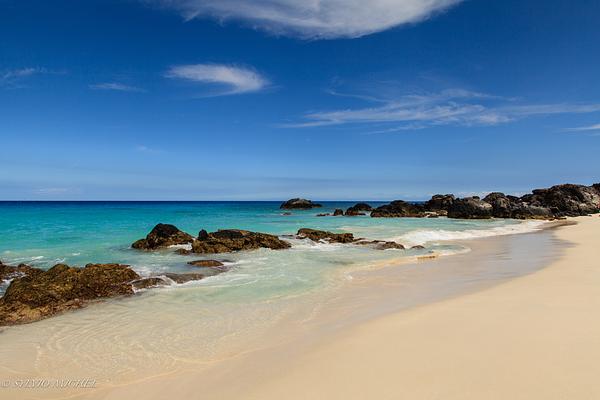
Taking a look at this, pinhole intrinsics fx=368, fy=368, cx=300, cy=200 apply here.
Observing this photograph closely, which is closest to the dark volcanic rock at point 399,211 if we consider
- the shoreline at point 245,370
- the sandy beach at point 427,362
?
the sandy beach at point 427,362

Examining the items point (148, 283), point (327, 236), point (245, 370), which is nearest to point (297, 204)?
point (327, 236)

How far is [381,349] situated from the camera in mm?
5488

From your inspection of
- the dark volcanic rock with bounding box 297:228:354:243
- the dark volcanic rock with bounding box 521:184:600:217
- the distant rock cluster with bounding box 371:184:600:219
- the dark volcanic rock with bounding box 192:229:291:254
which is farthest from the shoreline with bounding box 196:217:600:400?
the dark volcanic rock with bounding box 521:184:600:217

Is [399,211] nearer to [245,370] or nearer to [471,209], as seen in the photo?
[471,209]

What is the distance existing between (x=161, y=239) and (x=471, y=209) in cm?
4636

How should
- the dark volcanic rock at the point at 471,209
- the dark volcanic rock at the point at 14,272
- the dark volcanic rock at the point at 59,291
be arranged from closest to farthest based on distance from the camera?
the dark volcanic rock at the point at 59,291
the dark volcanic rock at the point at 14,272
the dark volcanic rock at the point at 471,209

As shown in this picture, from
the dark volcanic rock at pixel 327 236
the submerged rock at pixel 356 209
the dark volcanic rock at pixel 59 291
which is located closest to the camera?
the dark volcanic rock at pixel 59 291

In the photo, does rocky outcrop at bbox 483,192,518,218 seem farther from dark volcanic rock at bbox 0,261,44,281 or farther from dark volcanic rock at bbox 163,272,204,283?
dark volcanic rock at bbox 0,261,44,281

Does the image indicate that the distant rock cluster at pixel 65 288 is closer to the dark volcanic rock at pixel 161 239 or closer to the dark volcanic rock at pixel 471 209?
the dark volcanic rock at pixel 161 239

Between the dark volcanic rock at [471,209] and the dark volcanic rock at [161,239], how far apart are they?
43.8 meters

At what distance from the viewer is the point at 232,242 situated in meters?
18.7

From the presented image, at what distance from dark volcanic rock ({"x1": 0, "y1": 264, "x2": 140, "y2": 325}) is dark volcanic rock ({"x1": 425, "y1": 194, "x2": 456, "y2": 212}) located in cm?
6663

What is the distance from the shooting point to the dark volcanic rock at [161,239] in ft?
63.4

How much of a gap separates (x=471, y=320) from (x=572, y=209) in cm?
6678
